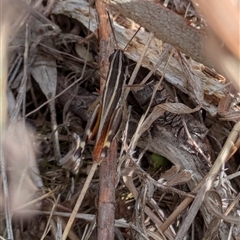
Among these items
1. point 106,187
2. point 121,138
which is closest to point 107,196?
point 106,187

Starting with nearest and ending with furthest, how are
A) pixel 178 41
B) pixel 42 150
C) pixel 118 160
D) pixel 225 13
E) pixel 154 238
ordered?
pixel 225 13 < pixel 178 41 < pixel 154 238 < pixel 118 160 < pixel 42 150

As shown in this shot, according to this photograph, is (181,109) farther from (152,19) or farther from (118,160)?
(152,19)

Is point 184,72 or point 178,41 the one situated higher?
point 178,41

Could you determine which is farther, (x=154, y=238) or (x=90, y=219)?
(x=90, y=219)

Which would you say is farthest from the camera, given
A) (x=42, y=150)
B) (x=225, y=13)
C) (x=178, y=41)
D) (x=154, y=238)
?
(x=42, y=150)

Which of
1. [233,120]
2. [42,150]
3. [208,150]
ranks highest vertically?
[233,120]

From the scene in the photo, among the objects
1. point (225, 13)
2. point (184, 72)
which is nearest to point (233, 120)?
point (184, 72)

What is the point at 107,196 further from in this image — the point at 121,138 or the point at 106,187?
the point at 121,138

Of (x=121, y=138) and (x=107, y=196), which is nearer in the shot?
(x=107, y=196)

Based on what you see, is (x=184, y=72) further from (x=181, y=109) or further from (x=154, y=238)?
(x=154, y=238)

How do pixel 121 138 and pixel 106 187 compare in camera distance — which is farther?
pixel 121 138

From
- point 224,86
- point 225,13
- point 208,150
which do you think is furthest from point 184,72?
point 225,13
